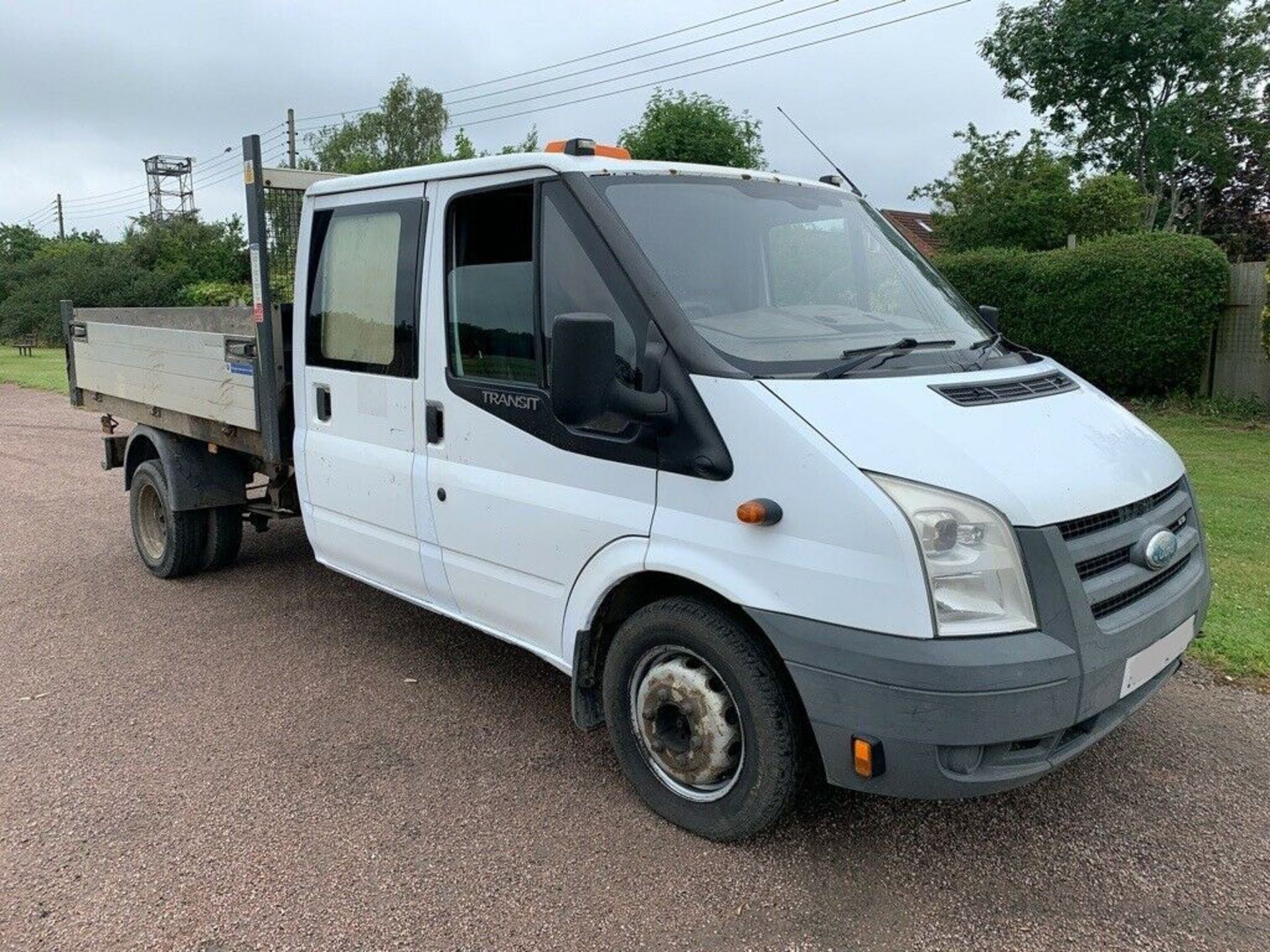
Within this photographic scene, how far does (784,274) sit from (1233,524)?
195 inches

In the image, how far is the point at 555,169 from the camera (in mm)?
3553

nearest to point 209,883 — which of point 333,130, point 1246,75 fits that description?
point 1246,75

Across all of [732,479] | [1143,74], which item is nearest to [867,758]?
[732,479]

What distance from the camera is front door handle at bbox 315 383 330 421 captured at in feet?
15.4

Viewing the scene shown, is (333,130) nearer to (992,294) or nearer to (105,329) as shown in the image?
(992,294)

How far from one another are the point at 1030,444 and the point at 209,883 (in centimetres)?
286

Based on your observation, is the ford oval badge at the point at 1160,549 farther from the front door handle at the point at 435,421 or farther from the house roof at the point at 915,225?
the house roof at the point at 915,225

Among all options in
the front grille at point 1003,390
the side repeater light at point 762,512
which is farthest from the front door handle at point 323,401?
the front grille at point 1003,390

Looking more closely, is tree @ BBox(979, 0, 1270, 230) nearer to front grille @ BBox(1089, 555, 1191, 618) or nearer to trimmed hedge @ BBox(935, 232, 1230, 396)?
trimmed hedge @ BBox(935, 232, 1230, 396)

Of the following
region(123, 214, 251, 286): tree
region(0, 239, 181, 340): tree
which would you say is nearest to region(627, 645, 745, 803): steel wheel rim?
region(0, 239, 181, 340): tree

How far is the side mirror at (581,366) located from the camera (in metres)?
2.91

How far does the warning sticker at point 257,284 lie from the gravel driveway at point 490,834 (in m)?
1.76

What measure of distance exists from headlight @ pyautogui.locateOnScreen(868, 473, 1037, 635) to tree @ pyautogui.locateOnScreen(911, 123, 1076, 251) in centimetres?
1669

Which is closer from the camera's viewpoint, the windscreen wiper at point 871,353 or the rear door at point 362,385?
the windscreen wiper at point 871,353
